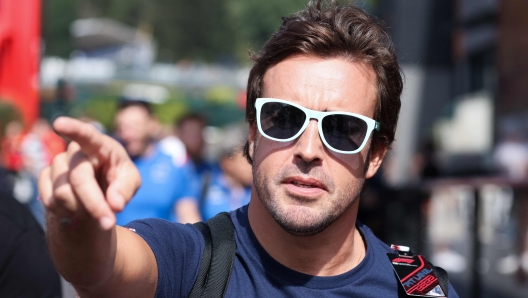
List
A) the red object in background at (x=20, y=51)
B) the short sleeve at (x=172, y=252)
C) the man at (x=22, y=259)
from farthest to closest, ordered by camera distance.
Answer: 1. the red object in background at (x=20, y=51)
2. the man at (x=22, y=259)
3. the short sleeve at (x=172, y=252)

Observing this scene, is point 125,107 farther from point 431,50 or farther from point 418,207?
point 431,50

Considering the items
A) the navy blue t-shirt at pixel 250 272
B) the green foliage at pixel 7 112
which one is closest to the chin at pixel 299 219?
the navy blue t-shirt at pixel 250 272

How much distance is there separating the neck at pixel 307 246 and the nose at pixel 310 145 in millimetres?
209

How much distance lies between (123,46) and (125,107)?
1306 inches

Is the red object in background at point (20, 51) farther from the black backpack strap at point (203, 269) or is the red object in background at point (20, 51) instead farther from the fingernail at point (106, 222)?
the fingernail at point (106, 222)

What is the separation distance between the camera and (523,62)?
1009cm

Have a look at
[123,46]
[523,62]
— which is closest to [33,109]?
[523,62]

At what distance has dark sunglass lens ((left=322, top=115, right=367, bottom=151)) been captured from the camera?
2320 mm

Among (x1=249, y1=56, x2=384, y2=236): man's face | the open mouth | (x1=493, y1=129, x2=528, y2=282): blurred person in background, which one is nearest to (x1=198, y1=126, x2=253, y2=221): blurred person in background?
(x1=493, y1=129, x2=528, y2=282): blurred person in background

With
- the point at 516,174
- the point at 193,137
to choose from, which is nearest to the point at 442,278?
the point at 193,137

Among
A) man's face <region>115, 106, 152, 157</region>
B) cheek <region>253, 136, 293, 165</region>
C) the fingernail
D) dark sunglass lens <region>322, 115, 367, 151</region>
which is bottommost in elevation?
man's face <region>115, 106, 152, 157</region>

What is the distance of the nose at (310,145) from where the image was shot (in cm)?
227

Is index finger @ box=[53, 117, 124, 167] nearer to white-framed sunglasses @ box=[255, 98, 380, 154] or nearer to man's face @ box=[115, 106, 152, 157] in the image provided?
white-framed sunglasses @ box=[255, 98, 380, 154]

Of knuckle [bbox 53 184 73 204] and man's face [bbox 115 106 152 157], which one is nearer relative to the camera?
knuckle [bbox 53 184 73 204]
